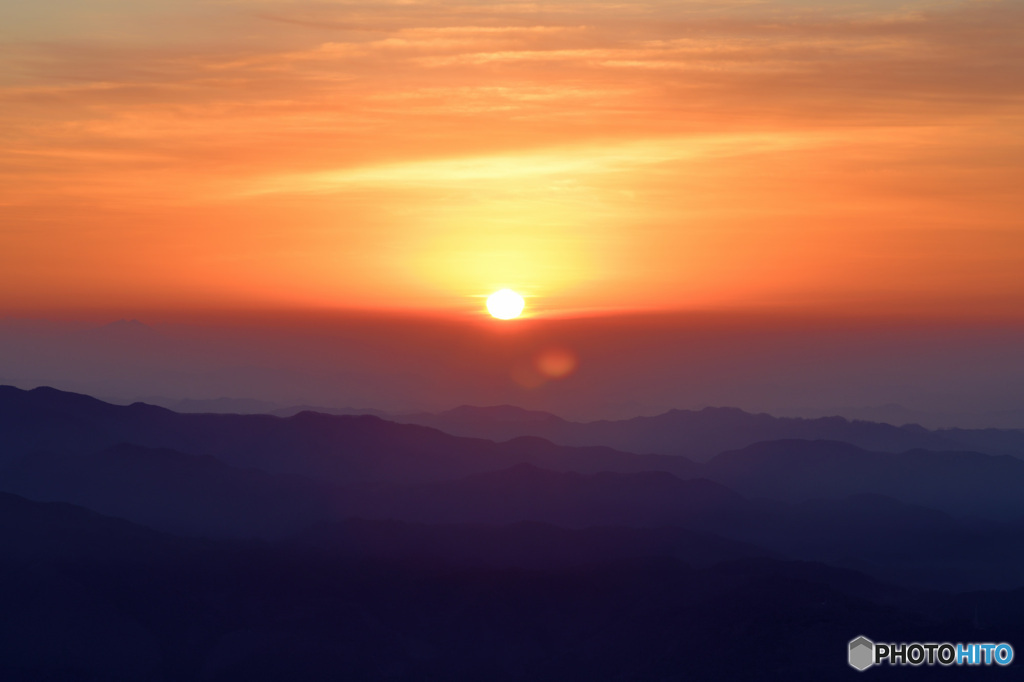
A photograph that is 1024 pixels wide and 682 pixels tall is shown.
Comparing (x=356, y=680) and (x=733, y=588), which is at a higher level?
(x=733, y=588)

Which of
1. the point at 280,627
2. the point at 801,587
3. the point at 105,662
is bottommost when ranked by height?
the point at 105,662

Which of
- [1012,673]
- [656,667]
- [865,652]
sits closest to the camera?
[865,652]

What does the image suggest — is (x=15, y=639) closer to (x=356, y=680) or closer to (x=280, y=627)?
(x=280, y=627)

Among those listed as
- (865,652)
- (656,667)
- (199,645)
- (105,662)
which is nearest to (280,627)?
(199,645)

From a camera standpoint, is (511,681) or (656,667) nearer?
(656,667)

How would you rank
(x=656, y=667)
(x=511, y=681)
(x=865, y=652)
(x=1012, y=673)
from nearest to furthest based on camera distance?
(x=865, y=652), (x=1012, y=673), (x=656, y=667), (x=511, y=681)

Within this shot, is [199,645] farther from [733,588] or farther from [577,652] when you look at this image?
[733,588]
